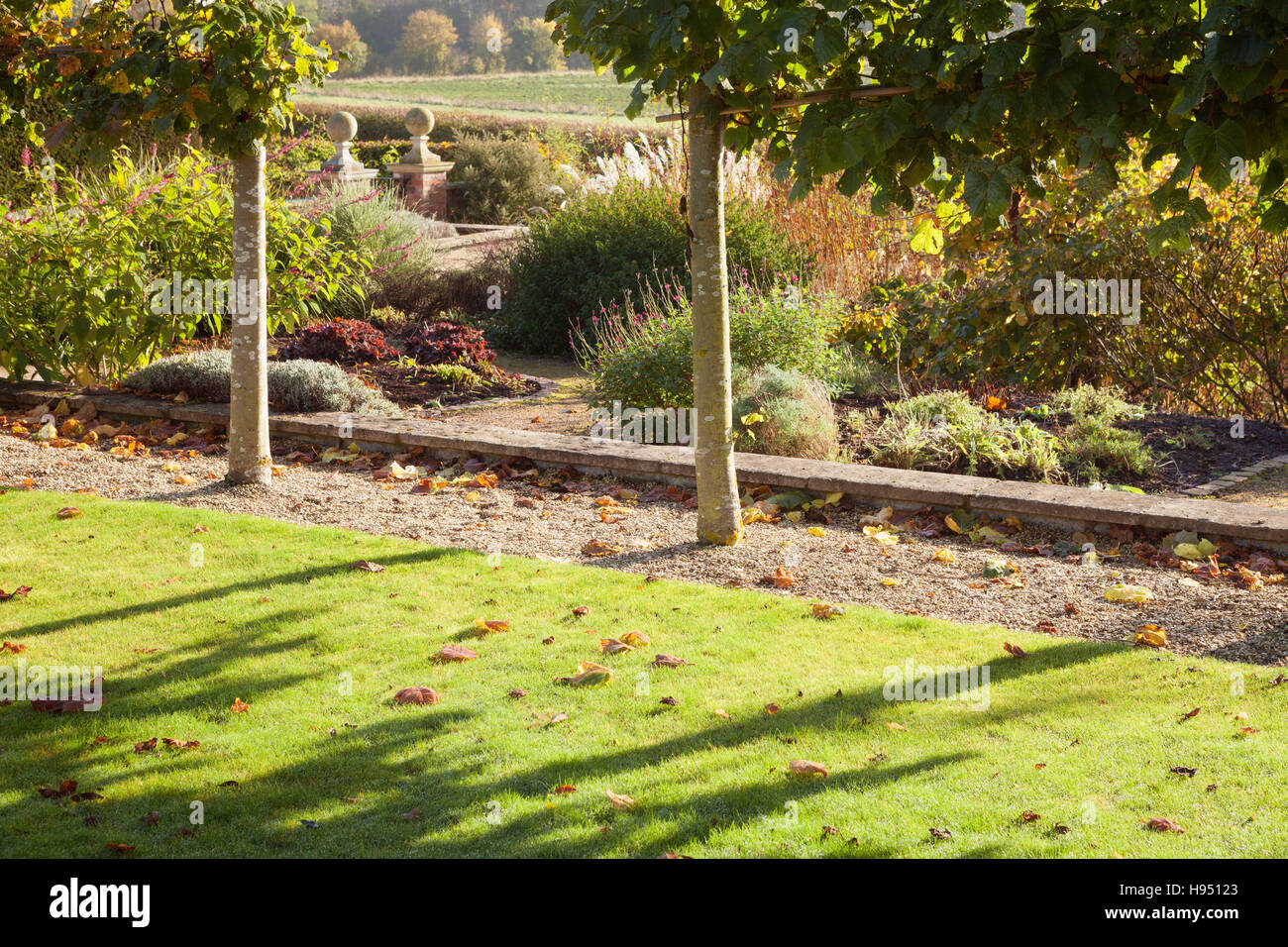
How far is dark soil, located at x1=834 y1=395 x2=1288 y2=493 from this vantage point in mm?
6977

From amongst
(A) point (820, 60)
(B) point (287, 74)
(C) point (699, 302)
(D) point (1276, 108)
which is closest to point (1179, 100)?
(D) point (1276, 108)

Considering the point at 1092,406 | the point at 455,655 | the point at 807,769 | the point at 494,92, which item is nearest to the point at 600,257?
the point at 1092,406

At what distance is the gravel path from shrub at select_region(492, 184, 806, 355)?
15.7 feet

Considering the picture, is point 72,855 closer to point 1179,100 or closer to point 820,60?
point 820,60

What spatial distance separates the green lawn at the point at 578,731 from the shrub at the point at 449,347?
5.08 meters

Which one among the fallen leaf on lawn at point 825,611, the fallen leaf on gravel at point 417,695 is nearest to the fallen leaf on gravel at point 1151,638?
the fallen leaf on lawn at point 825,611

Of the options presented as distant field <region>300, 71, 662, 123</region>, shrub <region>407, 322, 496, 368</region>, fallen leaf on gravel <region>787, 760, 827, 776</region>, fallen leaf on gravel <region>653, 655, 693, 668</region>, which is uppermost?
distant field <region>300, 71, 662, 123</region>

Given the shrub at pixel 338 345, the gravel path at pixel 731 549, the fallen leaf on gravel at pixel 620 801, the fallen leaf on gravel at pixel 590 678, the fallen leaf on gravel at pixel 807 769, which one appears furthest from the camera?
the shrub at pixel 338 345

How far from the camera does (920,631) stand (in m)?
4.56

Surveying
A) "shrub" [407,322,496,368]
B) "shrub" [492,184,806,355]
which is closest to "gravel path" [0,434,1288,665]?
"shrub" [407,322,496,368]

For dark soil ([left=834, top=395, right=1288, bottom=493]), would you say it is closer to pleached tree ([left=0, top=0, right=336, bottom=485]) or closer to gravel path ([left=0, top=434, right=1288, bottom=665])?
gravel path ([left=0, top=434, right=1288, bottom=665])

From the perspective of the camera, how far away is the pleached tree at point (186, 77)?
19.1 ft

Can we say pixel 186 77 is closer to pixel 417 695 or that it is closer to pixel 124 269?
pixel 124 269

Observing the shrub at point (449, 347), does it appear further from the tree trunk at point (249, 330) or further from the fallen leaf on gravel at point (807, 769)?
the fallen leaf on gravel at point (807, 769)
